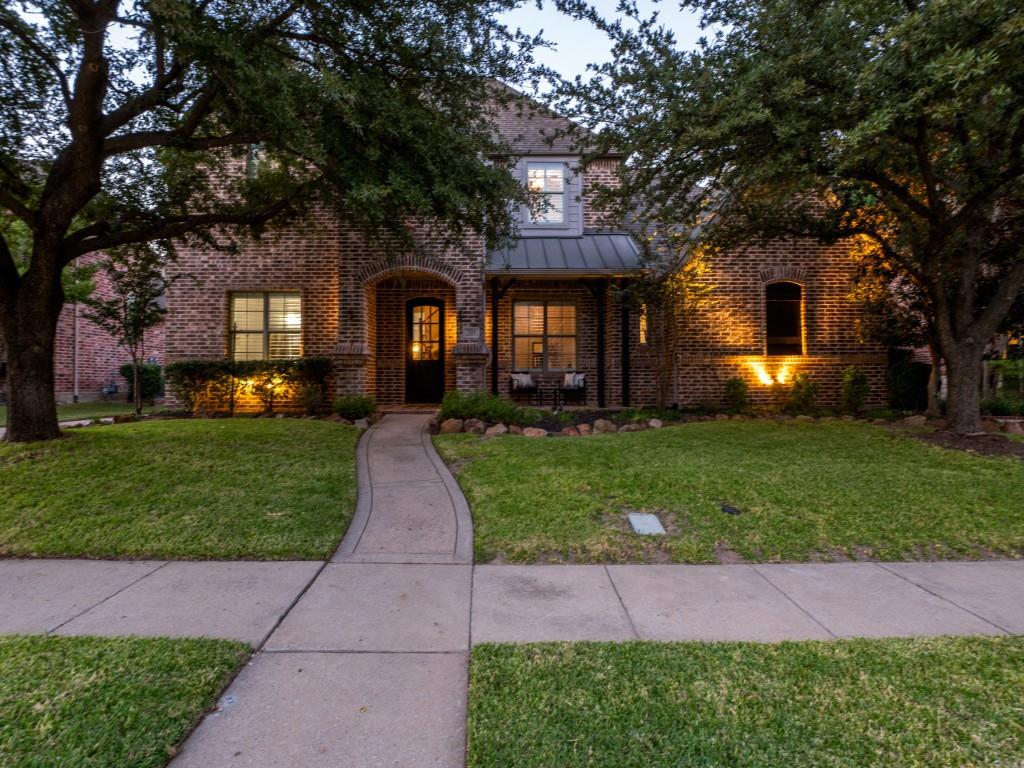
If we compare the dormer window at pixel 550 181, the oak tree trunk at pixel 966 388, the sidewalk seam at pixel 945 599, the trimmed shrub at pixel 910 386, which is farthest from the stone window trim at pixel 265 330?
the trimmed shrub at pixel 910 386

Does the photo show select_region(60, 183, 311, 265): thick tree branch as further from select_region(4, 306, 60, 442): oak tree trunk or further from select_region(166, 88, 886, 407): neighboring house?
select_region(166, 88, 886, 407): neighboring house

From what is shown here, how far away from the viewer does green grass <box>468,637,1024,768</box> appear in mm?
1940

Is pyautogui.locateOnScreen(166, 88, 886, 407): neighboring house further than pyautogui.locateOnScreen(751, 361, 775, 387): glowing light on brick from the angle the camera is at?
No

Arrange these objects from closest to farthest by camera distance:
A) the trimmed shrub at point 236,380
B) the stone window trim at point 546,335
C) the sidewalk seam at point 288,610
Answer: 1. the sidewalk seam at point 288,610
2. the trimmed shrub at point 236,380
3. the stone window trim at point 546,335

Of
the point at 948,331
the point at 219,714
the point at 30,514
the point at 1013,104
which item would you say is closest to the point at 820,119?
the point at 1013,104

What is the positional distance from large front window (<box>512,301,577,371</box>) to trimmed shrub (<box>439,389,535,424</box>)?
11.1 feet

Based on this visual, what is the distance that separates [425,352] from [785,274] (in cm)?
855

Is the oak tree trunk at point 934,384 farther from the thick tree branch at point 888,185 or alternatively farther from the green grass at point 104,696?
the green grass at point 104,696

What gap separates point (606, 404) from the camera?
1248 cm

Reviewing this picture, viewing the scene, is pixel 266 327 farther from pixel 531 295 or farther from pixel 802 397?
pixel 802 397

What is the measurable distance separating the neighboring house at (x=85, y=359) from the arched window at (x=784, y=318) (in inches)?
670

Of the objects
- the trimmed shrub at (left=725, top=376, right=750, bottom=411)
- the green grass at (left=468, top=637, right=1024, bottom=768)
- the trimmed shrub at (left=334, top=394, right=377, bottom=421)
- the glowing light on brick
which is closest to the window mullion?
the trimmed shrub at (left=334, top=394, right=377, bottom=421)

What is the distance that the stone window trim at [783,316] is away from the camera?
11812 mm

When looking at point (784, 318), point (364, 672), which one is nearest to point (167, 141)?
point (364, 672)
